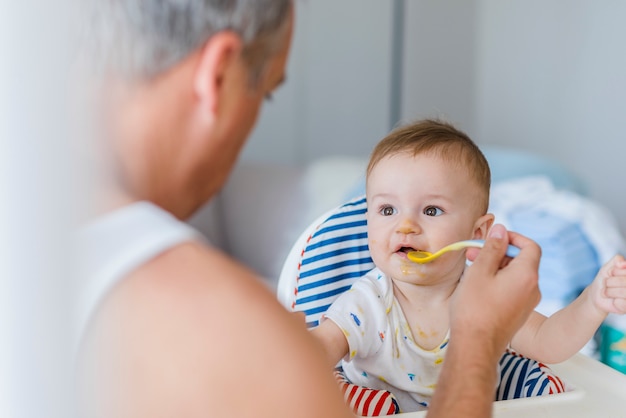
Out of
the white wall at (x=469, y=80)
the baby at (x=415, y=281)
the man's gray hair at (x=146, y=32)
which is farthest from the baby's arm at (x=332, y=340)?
the white wall at (x=469, y=80)

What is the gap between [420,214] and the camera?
1032 mm

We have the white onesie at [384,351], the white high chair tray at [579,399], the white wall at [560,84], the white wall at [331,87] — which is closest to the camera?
the white high chair tray at [579,399]

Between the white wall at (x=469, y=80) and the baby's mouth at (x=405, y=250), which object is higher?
the baby's mouth at (x=405, y=250)

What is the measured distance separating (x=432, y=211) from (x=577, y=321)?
216 millimetres

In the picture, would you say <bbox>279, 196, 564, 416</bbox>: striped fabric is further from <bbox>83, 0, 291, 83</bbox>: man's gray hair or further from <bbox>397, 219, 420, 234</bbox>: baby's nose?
<bbox>83, 0, 291, 83</bbox>: man's gray hair

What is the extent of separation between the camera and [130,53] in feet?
1.80

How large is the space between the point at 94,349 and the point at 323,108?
2.79 m

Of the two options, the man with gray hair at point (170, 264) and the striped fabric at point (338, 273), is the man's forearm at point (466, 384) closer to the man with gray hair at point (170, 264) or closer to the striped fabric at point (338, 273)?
the man with gray hair at point (170, 264)

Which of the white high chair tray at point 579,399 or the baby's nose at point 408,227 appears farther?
the baby's nose at point 408,227

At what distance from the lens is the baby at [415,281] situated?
999 mm

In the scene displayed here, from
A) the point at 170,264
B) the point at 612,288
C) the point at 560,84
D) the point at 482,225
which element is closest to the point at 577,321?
the point at 612,288

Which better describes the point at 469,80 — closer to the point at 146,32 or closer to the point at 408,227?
the point at 408,227

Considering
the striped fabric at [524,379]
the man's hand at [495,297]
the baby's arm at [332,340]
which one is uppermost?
the man's hand at [495,297]

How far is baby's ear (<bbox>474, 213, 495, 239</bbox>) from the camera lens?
41.7 inches
